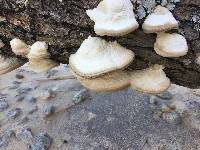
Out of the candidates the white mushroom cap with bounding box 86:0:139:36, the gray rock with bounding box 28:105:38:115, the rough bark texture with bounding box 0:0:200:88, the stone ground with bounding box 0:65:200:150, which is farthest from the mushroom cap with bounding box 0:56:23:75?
the gray rock with bounding box 28:105:38:115

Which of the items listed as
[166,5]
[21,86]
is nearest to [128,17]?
[166,5]

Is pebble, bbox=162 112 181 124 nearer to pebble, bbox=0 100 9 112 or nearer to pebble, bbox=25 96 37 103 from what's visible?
pebble, bbox=25 96 37 103

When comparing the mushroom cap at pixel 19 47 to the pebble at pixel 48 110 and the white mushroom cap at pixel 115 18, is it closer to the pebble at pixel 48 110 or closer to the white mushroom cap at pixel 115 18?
the white mushroom cap at pixel 115 18

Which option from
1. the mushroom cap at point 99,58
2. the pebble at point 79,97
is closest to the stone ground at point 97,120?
the pebble at point 79,97

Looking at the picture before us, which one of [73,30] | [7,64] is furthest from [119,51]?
[7,64]

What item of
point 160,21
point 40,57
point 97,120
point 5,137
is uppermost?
point 160,21

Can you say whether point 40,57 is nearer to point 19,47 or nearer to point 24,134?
point 19,47

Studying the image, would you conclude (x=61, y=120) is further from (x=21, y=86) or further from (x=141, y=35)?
(x=141, y=35)
